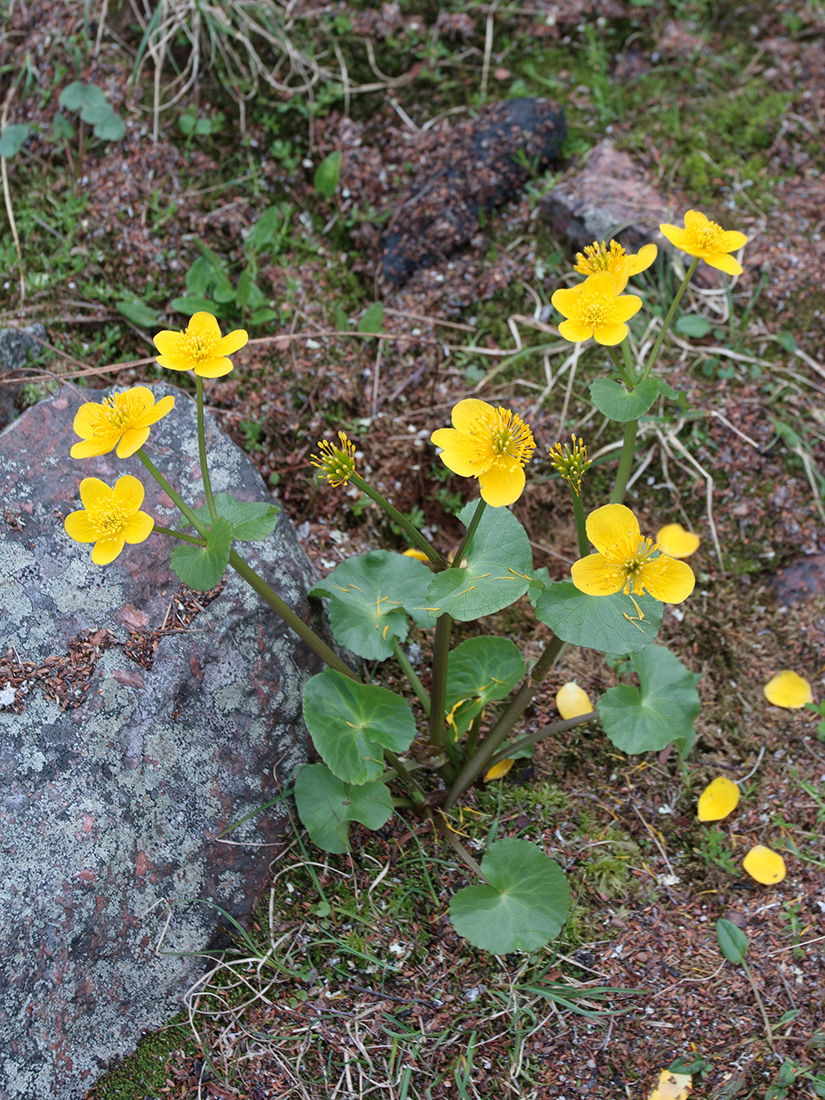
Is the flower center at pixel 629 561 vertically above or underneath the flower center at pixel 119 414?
underneath

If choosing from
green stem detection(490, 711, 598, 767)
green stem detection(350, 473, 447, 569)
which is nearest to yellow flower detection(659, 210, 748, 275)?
green stem detection(350, 473, 447, 569)

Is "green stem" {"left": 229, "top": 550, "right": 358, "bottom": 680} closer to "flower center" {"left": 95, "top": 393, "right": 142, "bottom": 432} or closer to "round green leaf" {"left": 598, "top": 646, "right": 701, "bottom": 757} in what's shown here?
"flower center" {"left": 95, "top": 393, "right": 142, "bottom": 432}

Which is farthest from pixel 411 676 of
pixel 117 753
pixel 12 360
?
→ pixel 12 360

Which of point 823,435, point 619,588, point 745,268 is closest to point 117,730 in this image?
point 619,588

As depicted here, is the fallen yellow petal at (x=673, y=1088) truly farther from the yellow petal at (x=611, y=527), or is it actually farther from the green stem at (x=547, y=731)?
the yellow petal at (x=611, y=527)

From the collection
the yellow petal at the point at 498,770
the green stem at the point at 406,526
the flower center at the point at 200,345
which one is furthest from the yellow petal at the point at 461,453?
the yellow petal at the point at 498,770

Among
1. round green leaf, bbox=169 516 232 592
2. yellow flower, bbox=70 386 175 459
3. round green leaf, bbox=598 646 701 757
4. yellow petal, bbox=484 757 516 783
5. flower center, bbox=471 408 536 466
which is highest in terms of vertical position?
yellow flower, bbox=70 386 175 459

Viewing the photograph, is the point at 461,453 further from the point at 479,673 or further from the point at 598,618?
the point at 479,673
